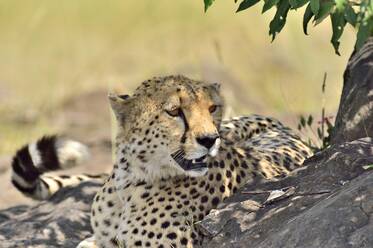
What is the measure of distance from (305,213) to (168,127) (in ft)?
2.49

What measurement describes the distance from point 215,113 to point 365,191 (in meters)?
0.90

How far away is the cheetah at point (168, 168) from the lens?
12.3ft

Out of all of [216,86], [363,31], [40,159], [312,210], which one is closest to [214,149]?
[216,86]

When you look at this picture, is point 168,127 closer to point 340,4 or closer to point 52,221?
point 340,4

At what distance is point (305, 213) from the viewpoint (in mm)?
3262

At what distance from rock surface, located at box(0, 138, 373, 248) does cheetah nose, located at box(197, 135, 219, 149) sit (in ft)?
0.70

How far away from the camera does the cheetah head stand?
3.75 meters

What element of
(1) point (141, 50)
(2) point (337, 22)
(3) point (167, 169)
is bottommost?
(3) point (167, 169)

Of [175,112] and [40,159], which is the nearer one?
[175,112]

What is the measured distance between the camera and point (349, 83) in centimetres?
420

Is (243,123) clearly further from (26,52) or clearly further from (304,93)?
(26,52)

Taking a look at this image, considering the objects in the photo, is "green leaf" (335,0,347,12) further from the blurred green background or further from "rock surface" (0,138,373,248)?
the blurred green background

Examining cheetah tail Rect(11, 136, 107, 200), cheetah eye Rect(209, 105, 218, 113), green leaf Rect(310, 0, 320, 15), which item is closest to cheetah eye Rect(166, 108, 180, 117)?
cheetah eye Rect(209, 105, 218, 113)

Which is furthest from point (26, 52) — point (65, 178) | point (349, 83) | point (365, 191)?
point (365, 191)
